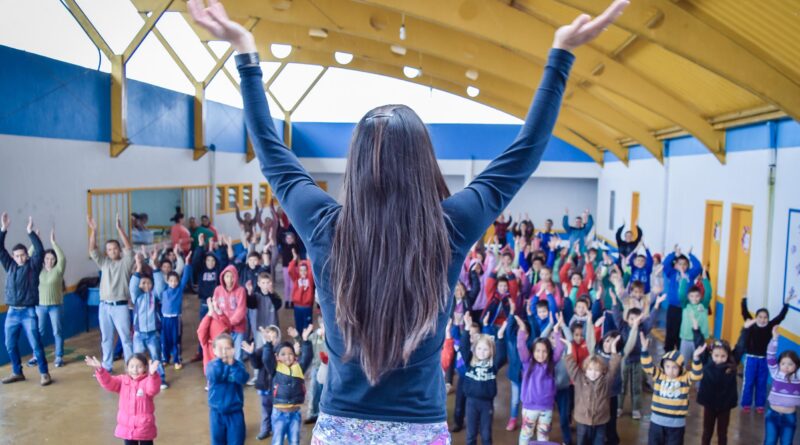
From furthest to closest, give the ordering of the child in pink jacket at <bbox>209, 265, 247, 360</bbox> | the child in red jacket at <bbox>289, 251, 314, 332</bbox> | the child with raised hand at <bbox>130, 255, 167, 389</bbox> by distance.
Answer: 1. the child in red jacket at <bbox>289, 251, 314, 332</bbox>
2. the child with raised hand at <bbox>130, 255, 167, 389</bbox>
3. the child in pink jacket at <bbox>209, 265, 247, 360</bbox>

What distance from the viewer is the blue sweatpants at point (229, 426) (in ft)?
16.3

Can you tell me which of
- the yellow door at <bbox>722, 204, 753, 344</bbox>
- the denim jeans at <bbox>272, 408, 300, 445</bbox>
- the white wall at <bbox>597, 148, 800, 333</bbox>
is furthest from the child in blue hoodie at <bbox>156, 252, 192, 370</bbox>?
the yellow door at <bbox>722, 204, 753, 344</bbox>

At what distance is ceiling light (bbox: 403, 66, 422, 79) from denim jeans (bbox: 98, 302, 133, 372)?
9394 millimetres

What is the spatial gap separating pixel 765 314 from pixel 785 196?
5.79 feet

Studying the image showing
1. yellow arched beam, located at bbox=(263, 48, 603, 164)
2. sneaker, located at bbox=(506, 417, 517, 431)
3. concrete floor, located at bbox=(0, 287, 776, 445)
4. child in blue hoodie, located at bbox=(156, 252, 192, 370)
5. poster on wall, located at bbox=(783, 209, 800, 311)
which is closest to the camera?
concrete floor, located at bbox=(0, 287, 776, 445)

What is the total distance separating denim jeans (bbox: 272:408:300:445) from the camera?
515 centimetres

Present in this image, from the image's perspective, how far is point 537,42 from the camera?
9234 millimetres

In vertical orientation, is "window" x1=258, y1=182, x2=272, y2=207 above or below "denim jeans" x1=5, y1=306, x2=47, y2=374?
above

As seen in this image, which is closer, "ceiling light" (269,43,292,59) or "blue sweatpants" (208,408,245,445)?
"blue sweatpants" (208,408,245,445)

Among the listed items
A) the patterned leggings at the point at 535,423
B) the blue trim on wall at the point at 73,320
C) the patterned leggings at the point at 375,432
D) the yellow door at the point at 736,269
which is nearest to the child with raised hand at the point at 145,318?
the blue trim on wall at the point at 73,320

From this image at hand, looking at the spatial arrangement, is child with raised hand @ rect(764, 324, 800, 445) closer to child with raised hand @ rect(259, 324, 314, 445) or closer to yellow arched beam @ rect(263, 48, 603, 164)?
child with raised hand @ rect(259, 324, 314, 445)

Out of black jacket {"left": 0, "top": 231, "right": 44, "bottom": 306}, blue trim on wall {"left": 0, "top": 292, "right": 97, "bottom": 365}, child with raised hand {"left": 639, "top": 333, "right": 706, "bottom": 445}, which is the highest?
black jacket {"left": 0, "top": 231, "right": 44, "bottom": 306}

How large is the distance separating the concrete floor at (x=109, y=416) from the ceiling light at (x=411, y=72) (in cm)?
904

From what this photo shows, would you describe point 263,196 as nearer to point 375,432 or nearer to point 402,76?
point 402,76
